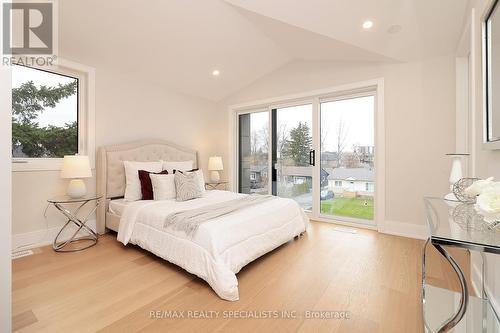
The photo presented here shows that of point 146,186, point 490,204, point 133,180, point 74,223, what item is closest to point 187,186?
point 146,186

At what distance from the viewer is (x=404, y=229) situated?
10.4 ft

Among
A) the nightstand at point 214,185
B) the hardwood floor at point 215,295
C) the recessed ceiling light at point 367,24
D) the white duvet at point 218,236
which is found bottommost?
the hardwood floor at point 215,295

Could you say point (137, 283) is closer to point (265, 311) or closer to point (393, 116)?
point (265, 311)

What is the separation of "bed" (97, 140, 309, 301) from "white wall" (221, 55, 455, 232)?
1407 mm

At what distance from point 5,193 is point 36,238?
223 centimetres

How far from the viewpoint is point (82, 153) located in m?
3.20

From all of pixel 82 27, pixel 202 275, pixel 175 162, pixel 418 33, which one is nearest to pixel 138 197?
pixel 175 162

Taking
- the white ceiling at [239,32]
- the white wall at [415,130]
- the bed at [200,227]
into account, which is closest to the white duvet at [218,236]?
the bed at [200,227]

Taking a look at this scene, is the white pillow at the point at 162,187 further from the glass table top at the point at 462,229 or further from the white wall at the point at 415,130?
the white wall at the point at 415,130

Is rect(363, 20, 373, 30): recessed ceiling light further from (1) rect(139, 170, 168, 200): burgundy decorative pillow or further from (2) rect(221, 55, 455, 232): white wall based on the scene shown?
(1) rect(139, 170, 168, 200): burgundy decorative pillow

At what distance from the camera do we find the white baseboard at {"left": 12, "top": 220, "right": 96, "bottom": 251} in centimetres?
264

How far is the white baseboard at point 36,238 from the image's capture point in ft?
8.65

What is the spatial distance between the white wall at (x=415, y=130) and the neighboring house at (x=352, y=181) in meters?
0.31

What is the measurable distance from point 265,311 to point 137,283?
1.16 m
